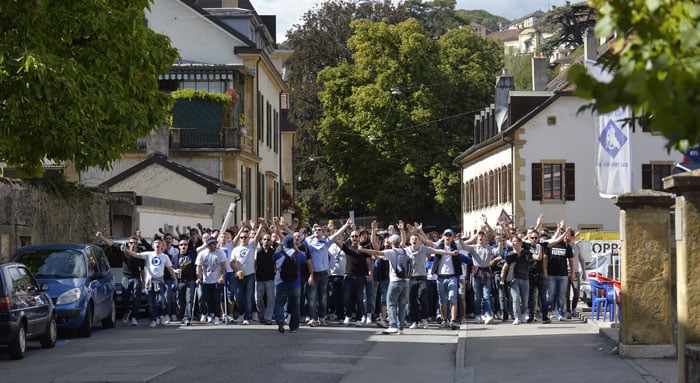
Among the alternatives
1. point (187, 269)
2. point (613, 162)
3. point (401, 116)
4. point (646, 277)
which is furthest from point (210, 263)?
point (401, 116)

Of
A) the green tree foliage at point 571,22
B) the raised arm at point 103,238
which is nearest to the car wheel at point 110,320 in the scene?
the raised arm at point 103,238

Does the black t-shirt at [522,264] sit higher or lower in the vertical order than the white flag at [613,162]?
lower

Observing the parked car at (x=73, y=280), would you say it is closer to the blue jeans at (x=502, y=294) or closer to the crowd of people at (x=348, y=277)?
the crowd of people at (x=348, y=277)

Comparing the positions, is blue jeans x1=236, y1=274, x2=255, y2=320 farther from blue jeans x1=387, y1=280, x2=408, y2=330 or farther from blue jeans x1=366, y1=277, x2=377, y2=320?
blue jeans x1=387, y1=280, x2=408, y2=330

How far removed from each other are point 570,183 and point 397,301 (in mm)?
32352

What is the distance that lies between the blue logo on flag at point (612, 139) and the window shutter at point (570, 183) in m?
34.4

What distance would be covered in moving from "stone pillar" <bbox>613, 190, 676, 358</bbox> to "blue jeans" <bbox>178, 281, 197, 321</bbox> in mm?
10097

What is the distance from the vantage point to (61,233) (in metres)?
30.2

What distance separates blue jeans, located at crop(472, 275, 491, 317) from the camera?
2452 cm

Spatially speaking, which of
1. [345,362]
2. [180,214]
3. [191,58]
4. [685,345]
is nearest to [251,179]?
[191,58]

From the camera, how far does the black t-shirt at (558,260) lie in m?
24.2

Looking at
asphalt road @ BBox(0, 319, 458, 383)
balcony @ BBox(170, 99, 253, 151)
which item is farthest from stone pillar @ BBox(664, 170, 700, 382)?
balcony @ BBox(170, 99, 253, 151)

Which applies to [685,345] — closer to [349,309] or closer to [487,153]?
[349,309]

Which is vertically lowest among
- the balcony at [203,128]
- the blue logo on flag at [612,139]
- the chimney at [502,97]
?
the blue logo on flag at [612,139]
